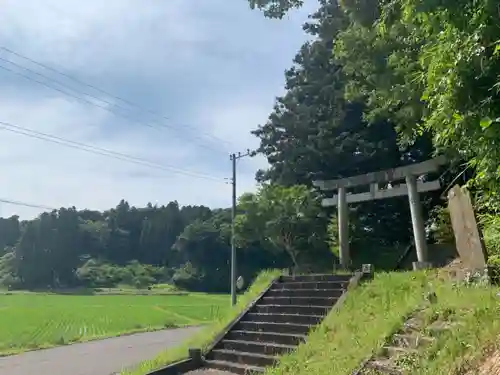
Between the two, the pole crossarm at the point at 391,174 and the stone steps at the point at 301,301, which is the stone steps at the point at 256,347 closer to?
the stone steps at the point at 301,301

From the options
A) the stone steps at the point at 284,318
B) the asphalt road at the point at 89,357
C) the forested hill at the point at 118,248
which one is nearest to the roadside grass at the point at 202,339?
the stone steps at the point at 284,318

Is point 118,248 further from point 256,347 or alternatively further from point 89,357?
point 256,347

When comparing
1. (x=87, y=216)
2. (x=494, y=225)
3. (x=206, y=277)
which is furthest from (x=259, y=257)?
(x=87, y=216)

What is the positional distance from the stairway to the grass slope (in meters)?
0.59

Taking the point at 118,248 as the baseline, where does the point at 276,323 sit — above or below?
below

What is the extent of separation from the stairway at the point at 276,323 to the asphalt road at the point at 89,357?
353 centimetres

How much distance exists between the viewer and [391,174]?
36.6 feet

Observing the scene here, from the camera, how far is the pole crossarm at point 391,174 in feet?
33.3

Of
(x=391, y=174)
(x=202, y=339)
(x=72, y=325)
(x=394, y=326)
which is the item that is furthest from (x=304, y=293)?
(x=72, y=325)

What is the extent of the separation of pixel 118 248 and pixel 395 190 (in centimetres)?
6595

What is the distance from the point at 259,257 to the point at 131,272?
1337 inches

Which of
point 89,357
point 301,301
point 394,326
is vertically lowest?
point 89,357

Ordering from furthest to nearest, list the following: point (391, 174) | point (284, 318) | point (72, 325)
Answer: point (72, 325)
point (391, 174)
point (284, 318)

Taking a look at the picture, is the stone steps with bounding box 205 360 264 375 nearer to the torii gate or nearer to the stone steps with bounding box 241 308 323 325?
the stone steps with bounding box 241 308 323 325
